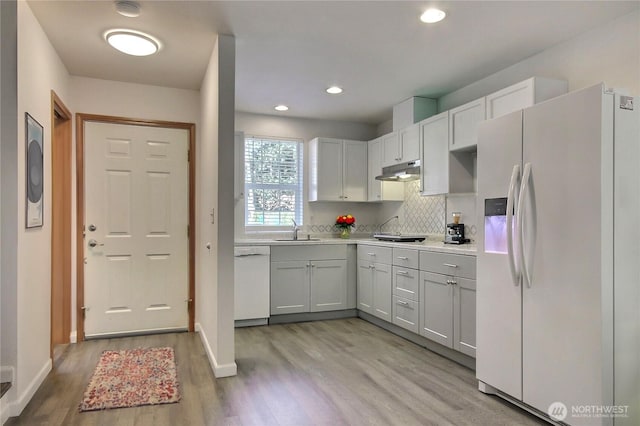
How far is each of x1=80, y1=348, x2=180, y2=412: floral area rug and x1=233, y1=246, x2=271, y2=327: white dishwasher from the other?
0.97 metres

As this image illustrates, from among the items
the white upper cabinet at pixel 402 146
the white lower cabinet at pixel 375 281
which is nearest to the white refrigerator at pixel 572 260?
the white lower cabinet at pixel 375 281

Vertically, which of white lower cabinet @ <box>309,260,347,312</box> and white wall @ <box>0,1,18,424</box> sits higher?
white wall @ <box>0,1,18,424</box>

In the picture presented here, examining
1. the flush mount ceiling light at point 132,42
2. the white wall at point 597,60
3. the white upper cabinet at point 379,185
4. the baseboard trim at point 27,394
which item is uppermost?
the flush mount ceiling light at point 132,42

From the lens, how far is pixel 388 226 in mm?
5559

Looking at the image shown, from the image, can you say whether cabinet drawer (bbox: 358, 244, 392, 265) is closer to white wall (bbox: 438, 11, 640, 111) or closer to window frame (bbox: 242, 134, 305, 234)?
window frame (bbox: 242, 134, 305, 234)

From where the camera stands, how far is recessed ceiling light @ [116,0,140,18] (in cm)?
253

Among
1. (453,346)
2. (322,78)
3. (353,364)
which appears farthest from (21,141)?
(453,346)

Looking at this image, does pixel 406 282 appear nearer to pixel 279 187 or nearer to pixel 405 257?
pixel 405 257

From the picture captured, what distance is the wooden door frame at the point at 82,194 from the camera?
12.7ft

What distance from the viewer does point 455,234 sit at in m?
4.05

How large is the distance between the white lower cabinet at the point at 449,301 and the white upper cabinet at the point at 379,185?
165 centimetres

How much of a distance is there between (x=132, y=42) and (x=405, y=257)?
2910 millimetres

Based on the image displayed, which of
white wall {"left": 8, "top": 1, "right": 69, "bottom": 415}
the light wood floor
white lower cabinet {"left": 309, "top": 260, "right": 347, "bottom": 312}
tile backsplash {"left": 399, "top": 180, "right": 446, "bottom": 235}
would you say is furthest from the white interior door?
tile backsplash {"left": 399, "top": 180, "right": 446, "bottom": 235}

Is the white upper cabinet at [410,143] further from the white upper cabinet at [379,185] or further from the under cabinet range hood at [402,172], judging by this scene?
the white upper cabinet at [379,185]
